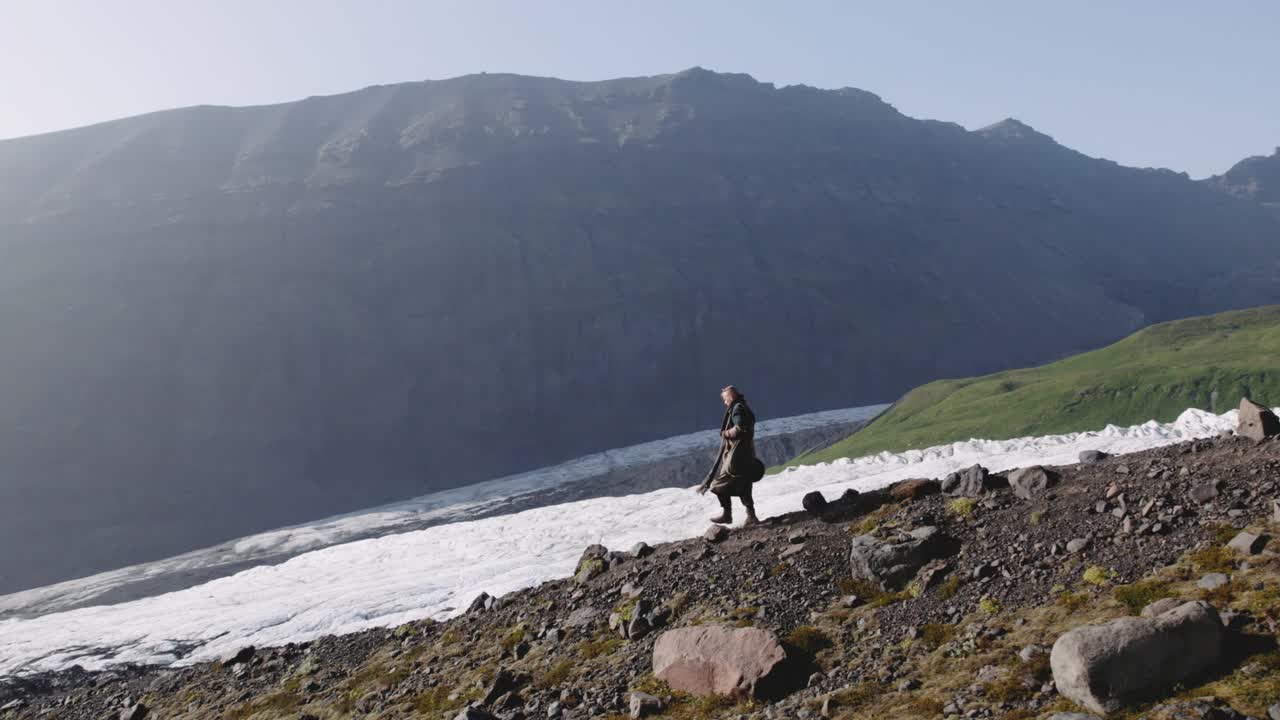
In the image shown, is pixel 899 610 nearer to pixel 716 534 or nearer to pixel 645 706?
pixel 645 706

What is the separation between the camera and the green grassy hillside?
82250mm

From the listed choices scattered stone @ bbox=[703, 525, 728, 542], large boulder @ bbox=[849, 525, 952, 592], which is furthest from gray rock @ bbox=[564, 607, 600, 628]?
large boulder @ bbox=[849, 525, 952, 592]

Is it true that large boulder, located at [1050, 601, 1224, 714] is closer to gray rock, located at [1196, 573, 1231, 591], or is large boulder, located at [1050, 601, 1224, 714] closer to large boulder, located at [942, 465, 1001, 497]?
gray rock, located at [1196, 573, 1231, 591]

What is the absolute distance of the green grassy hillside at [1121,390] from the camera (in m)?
82.2

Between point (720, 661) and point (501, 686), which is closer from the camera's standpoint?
point (720, 661)

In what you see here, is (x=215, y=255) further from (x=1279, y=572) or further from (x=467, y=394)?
(x=1279, y=572)

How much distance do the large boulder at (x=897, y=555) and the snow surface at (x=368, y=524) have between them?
106572 millimetres

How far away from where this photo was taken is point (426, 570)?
45.2 meters

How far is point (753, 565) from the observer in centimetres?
1669

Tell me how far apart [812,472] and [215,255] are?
529 ft

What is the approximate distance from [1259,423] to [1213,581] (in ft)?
22.4

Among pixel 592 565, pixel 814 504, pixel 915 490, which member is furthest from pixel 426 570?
pixel 915 490

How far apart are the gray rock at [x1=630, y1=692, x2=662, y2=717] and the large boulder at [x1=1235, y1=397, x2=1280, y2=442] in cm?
1238

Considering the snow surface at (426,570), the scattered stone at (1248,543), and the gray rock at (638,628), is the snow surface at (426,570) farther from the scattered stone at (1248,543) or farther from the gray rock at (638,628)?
the scattered stone at (1248,543)
